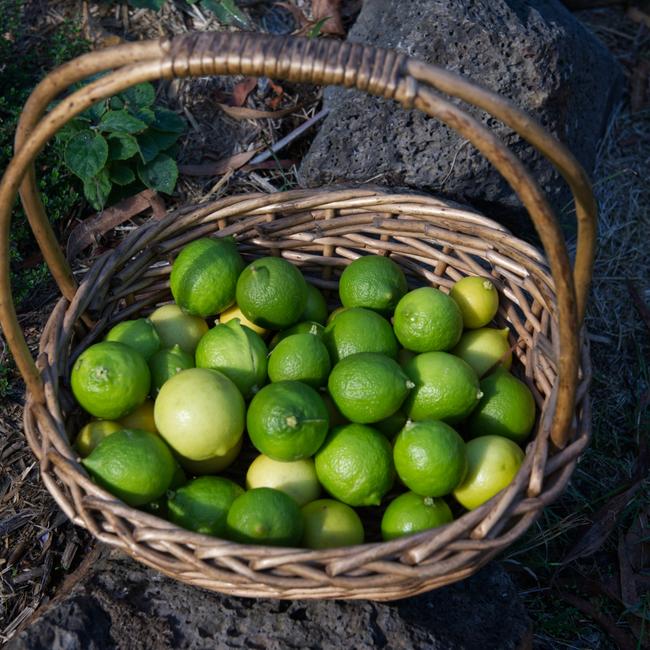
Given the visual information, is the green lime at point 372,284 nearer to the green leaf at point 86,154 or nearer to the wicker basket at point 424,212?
the wicker basket at point 424,212

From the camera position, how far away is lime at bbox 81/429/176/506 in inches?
71.0

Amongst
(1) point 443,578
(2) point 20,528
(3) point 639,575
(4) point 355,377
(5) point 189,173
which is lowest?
(3) point 639,575

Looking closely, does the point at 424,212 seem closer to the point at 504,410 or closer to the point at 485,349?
the point at 485,349

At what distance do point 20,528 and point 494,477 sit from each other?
162cm

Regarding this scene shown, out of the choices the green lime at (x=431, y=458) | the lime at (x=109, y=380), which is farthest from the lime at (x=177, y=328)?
the green lime at (x=431, y=458)

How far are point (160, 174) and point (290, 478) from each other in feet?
5.68

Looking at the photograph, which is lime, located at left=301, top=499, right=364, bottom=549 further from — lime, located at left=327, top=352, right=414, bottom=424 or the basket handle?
the basket handle

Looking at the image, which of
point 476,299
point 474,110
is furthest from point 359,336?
point 474,110

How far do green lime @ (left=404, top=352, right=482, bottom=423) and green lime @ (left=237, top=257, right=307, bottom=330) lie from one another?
0.44 meters

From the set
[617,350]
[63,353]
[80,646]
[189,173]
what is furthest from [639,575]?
[189,173]

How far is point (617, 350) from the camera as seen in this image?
325 cm

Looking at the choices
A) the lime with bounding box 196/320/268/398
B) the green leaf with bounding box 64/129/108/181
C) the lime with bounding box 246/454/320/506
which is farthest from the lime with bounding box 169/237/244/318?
the green leaf with bounding box 64/129/108/181

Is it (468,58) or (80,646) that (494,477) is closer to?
(80,646)

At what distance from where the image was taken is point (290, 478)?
1990 millimetres
